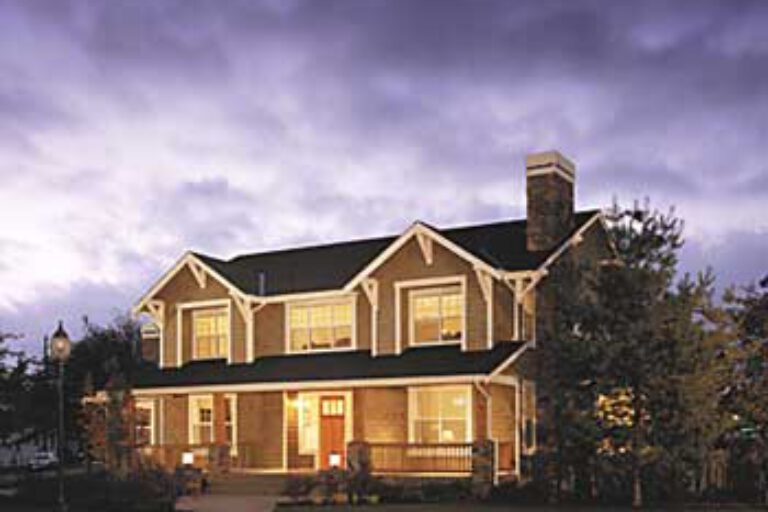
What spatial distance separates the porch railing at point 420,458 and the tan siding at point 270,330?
21.8 feet

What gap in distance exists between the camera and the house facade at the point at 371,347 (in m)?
30.2

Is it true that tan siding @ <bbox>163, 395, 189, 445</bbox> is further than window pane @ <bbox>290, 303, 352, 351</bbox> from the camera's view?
Yes

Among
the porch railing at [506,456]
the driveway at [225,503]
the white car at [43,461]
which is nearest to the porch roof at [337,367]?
the porch railing at [506,456]

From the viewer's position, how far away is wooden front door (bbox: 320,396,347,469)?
109 feet

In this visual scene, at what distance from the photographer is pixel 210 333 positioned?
37.6m

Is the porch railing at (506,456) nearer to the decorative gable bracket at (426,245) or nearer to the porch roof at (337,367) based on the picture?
the porch roof at (337,367)

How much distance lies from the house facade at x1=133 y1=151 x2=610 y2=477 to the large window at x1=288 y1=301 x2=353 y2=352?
0.05 metres

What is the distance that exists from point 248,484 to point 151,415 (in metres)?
7.01

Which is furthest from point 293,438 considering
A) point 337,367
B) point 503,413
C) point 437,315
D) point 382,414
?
point 503,413

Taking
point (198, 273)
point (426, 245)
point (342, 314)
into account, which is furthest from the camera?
point (198, 273)

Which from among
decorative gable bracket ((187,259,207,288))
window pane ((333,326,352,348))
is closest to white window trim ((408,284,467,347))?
window pane ((333,326,352,348))

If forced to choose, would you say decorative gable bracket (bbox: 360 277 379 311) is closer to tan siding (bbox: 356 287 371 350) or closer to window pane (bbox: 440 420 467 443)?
tan siding (bbox: 356 287 371 350)

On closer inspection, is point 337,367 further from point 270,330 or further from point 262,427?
point 270,330

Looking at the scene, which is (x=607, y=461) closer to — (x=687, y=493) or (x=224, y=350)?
(x=687, y=493)
